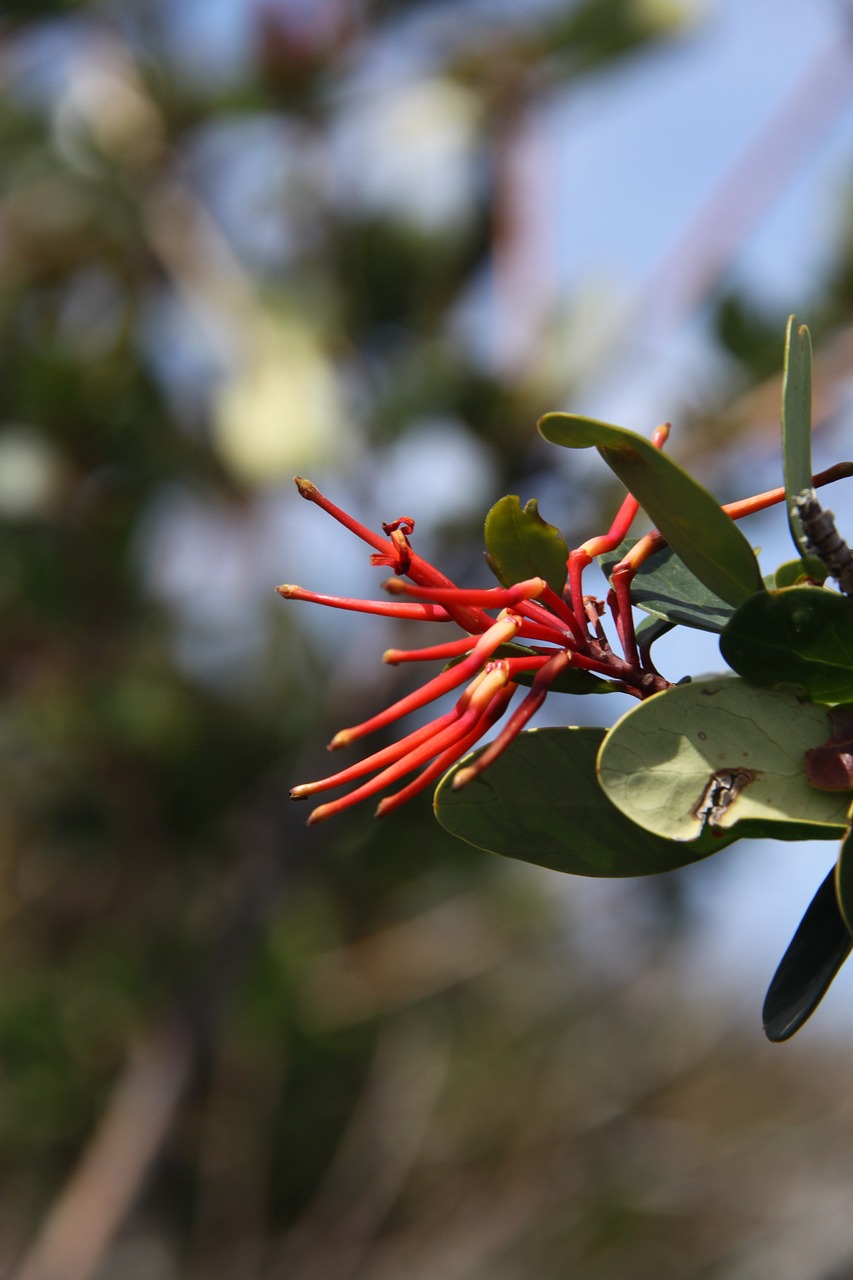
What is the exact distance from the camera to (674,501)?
0.30m

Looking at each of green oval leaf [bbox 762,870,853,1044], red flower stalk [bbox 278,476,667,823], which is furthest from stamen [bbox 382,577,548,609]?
green oval leaf [bbox 762,870,853,1044]

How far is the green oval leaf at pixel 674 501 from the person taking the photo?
0.29 metres

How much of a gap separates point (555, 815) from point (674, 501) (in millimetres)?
91

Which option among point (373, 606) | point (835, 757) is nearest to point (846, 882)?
point (835, 757)

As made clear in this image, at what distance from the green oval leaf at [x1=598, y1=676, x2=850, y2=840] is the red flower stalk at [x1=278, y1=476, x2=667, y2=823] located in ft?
0.08

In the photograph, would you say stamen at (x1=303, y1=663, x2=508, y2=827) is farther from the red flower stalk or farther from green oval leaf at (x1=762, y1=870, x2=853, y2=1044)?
green oval leaf at (x1=762, y1=870, x2=853, y2=1044)

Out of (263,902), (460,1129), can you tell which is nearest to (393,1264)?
(460,1129)

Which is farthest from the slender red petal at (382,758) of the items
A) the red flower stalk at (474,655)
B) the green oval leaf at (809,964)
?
the green oval leaf at (809,964)

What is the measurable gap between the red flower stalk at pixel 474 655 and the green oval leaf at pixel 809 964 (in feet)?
0.25

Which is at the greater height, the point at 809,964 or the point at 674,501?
the point at 674,501

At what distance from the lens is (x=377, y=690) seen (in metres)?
1.63

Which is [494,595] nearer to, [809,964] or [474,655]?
[474,655]

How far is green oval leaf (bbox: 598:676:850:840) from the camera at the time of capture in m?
0.30

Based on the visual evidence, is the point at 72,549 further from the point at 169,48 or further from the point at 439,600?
the point at 439,600
